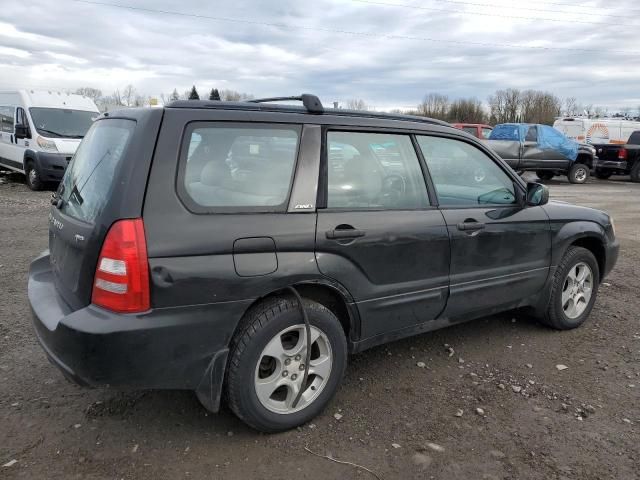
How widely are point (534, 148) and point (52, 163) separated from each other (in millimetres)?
13848

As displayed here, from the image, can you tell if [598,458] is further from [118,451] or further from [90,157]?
[90,157]

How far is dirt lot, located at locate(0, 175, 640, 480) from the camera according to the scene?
2580 millimetres

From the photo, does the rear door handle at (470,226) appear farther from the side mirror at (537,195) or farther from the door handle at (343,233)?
the door handle at (343,233)

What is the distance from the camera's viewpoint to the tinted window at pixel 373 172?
3037 millimetres

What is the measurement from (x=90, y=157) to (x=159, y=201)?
775 mm

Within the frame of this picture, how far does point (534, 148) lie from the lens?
16.9 meters

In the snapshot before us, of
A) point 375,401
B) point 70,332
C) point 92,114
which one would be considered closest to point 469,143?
point 375,401

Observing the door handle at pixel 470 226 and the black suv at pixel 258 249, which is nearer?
the black suv at pixel 258 249

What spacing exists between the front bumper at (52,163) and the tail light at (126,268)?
409 inches

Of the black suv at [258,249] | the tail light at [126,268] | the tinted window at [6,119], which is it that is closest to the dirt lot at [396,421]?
the black suv at [258,249]

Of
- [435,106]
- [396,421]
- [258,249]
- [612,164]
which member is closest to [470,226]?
[396,421]

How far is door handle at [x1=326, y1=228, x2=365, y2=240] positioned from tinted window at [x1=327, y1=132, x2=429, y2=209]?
0.15m

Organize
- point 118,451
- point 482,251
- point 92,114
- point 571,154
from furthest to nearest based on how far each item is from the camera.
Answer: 1. point 571,154
2. point 92,114
3. point 482,251
4. point 118,451

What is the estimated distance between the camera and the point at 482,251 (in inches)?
142
